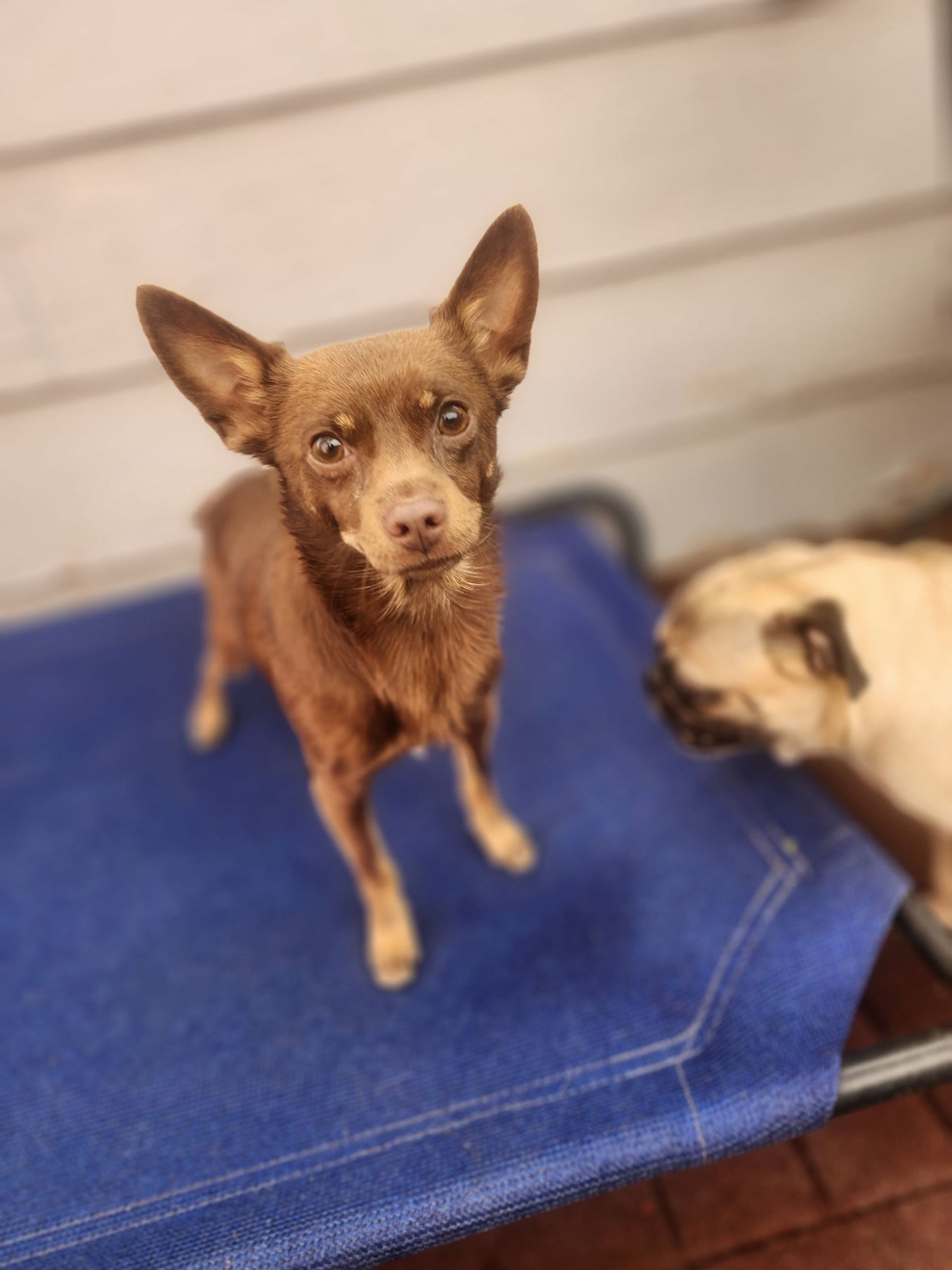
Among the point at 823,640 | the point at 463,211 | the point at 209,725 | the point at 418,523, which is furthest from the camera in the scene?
the point at 463,211

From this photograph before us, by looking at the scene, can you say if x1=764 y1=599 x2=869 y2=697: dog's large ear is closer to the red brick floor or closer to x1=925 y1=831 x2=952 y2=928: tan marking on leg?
x1=925 y1=831 x2=952 y2=928: tan marking on leg

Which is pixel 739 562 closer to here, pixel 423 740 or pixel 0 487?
pixel 423 740

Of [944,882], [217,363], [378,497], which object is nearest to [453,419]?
[378,497]

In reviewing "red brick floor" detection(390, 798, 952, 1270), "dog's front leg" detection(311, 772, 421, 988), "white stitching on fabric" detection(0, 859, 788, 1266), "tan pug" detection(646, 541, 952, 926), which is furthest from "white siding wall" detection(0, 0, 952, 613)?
"red brick floor" detection(390, 798, 952, 1270)

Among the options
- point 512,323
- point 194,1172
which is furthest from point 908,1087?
point 512,323

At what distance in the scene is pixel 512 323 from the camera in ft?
3.09

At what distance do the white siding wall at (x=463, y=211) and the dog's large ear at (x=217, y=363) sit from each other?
1295 mm

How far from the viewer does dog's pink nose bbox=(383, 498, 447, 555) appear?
855 millimetres

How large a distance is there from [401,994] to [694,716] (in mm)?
671

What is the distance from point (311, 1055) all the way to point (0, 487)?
170 cm

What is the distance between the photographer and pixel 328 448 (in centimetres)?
92

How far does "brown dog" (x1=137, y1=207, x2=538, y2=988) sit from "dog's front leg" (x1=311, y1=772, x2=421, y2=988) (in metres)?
0.01

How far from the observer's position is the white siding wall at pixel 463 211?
1898mm

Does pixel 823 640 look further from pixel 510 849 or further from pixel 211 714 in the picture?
pixel 211 714
